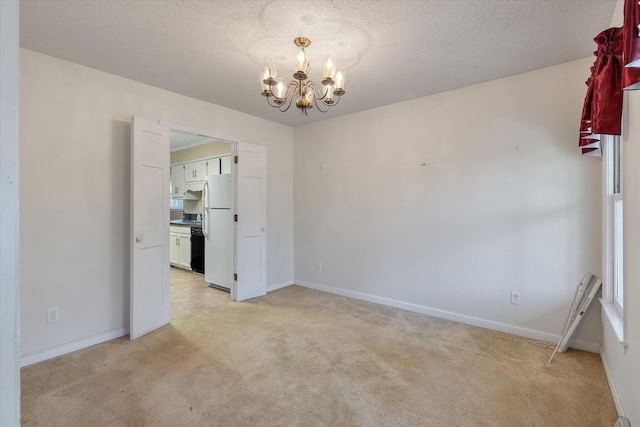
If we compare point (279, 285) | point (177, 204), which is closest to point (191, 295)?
point (279, 285)

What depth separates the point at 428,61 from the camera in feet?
8.84

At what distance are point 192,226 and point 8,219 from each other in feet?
17.2

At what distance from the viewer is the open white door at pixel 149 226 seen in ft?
9.45

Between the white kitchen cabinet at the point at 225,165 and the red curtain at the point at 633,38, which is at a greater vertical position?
the white kitchen cabinet at the point at 225,165

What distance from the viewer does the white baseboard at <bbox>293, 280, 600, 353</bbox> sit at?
2670mm

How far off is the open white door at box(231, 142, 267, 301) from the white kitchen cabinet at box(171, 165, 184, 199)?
2982 mm

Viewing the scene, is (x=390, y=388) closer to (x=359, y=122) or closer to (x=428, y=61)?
(x=428, y=61)

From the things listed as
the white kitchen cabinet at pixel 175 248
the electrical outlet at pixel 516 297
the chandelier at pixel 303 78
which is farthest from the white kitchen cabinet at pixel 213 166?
the electrical outlet at pixel 516 297

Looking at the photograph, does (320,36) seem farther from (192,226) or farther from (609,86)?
(192,226)

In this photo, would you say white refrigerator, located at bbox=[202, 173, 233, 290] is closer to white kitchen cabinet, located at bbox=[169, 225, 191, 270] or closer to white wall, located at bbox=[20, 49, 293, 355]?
white kitchen cabinet, located at bbox=[169, 225, 191, 270]

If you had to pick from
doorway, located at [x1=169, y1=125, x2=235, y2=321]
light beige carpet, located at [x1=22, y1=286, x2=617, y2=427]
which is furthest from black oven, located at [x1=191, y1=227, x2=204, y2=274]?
light beige carpet, located at [x1=22, y1=286, x2=617, y2=427]

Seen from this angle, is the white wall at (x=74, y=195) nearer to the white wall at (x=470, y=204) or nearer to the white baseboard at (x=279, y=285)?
the white baseboard at (x=279, y=285)

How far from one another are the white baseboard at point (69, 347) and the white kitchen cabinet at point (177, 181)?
13.2ft

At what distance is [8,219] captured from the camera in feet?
2.06
